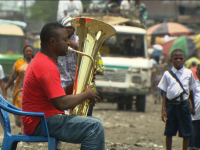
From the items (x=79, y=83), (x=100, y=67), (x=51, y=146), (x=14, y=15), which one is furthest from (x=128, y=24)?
(x=14, y=15)

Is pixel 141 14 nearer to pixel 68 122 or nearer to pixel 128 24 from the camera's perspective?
pixel 128 24

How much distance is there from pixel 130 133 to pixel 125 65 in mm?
3370

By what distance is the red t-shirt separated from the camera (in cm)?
292

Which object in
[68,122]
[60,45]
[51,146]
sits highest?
[60,45]

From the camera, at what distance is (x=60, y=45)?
10.4 feet

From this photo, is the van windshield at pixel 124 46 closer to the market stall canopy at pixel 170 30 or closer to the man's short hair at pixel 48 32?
the man's short hair at pixel 48 32

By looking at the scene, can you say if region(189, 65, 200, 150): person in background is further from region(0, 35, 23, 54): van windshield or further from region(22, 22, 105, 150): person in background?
region(0, 35, 23, 54): van windshield

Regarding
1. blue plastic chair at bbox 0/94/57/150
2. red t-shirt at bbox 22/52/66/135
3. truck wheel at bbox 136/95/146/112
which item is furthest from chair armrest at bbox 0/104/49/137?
truck wheel at bbox 136/95/146/112

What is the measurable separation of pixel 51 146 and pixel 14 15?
680 inches

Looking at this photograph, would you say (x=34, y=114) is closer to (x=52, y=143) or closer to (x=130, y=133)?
(x=52, y=143)

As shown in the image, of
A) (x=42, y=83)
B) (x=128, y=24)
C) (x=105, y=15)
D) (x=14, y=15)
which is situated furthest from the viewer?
(x=14, y=15)

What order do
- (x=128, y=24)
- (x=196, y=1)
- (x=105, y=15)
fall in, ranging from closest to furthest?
1. (x=105, y=15)
2. (x=128, y=24)
3. (x=196, y=1)

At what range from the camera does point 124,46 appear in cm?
1073

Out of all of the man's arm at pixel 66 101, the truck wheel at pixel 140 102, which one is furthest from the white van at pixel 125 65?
the man's arm at pixel 66 101
